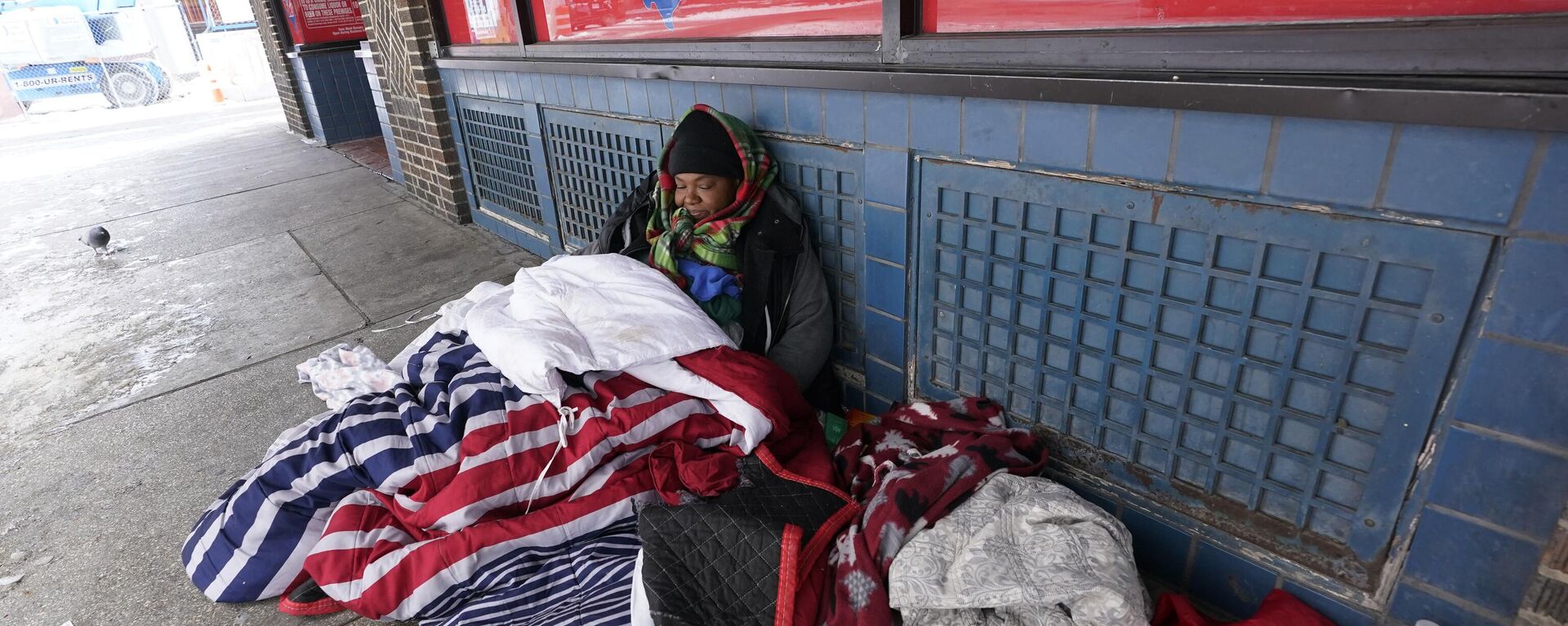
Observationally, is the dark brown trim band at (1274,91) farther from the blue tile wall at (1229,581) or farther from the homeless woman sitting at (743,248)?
the blue tile wall at (1229,581)

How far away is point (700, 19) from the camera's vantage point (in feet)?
8.91

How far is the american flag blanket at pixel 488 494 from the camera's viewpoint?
1934 millimetres

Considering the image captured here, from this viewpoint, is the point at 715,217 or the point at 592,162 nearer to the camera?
the point at 715,217

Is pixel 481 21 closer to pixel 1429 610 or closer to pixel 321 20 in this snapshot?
pixel 1429 610

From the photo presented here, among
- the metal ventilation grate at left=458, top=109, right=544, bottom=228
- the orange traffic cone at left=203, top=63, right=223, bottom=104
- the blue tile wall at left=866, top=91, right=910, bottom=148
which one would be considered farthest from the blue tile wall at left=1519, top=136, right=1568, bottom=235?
the orange traffic cone at left=203, top=63, right=223, bottom=104

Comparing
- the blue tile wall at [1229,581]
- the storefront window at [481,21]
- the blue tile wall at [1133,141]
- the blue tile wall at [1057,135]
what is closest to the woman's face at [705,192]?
the blue tile wall at [1057,135]

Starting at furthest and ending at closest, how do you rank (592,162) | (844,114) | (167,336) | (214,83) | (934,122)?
(214,83), (167,336), (592,162), (844,114), (934,122)

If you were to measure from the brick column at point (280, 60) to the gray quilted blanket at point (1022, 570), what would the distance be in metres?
9.65

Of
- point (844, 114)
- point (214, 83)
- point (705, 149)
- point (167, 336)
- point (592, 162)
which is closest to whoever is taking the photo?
point (844, 114)

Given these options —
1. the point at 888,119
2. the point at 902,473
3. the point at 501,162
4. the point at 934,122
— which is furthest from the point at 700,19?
the point at 501,162

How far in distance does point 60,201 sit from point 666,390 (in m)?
7.95

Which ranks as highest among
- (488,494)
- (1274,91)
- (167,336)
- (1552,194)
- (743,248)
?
(1274,91)

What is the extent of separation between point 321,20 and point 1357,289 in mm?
9613

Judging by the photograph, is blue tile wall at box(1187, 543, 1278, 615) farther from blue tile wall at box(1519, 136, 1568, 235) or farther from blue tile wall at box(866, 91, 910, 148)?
blue tile wall at box(866, 91, 910, 148)
